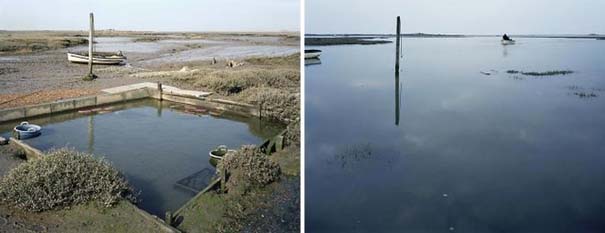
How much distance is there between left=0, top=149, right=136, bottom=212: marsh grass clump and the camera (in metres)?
2.24

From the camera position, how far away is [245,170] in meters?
2.71

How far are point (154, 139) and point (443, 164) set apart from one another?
109 inches

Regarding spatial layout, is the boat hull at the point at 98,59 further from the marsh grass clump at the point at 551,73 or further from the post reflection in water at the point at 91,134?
the marsh grass clump at the point at 551,73

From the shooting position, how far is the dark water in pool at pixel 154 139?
10.1 feet

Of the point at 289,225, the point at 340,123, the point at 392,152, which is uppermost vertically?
the point at 340,123

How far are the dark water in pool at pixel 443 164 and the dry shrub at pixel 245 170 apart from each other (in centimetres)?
49

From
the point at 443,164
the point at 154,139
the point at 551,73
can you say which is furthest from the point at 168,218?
the point at 551,73

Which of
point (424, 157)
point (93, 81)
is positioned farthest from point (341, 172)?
point (93, 81)

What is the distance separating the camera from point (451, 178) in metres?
2.88

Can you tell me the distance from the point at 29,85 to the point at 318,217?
6.90 metres

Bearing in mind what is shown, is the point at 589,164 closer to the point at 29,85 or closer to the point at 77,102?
the point at 77,102

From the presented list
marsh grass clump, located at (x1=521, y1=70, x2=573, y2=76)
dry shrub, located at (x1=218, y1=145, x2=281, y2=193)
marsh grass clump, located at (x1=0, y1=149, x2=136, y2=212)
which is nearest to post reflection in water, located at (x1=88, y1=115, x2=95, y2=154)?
marsh grass clump, located at (x1=0, y1=149, x2=136, y2=212)

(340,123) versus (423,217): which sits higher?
(340,123)

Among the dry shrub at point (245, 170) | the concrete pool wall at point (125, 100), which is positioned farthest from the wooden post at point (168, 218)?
the concrete pool wall at point (125, 100)
